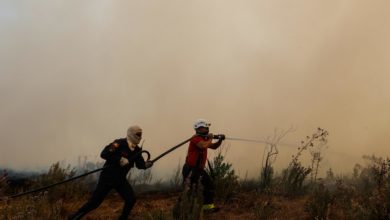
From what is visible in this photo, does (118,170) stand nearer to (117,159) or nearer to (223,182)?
(117,159)

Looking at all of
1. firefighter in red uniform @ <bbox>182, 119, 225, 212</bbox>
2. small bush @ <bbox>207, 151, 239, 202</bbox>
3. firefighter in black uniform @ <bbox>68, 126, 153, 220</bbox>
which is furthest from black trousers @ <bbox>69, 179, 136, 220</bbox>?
small bush @ <bbox>207, 151, 239, 202</bbox>

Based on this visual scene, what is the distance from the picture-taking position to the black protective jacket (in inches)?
287

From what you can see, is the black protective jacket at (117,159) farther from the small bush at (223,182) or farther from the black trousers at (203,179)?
the small bush at (223,182)

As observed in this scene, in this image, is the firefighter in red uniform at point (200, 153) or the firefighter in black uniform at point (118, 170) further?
the firefighter in red uniform at point (200, 153)

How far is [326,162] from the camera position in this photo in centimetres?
1172

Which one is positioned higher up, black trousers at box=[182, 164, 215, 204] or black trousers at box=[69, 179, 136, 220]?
black trousers at box=[182, 164, 215, 204]

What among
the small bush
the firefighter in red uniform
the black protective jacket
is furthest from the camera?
the small bush

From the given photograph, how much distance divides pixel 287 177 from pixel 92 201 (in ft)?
14.2

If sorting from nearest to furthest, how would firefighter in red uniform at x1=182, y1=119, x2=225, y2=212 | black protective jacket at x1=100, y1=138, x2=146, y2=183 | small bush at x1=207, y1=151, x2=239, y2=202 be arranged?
black protective jacket at x1=100, y1=138, x2=146, y2=183 → firefighter in red uniform at x1=182, y1=119, x2=225, y2=212 → small bush at x1=207, y1=151, x2=239, y2=202

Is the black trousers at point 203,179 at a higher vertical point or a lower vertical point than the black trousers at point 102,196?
higher

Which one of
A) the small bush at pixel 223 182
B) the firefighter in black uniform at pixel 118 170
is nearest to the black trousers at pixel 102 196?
the firefighter in black uniform at pixel 118 170

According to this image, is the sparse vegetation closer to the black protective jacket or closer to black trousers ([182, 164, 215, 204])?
black trousers ([182, 164, 215, 204])

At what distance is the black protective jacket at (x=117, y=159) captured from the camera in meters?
7.29

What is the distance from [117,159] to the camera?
24.0ft
